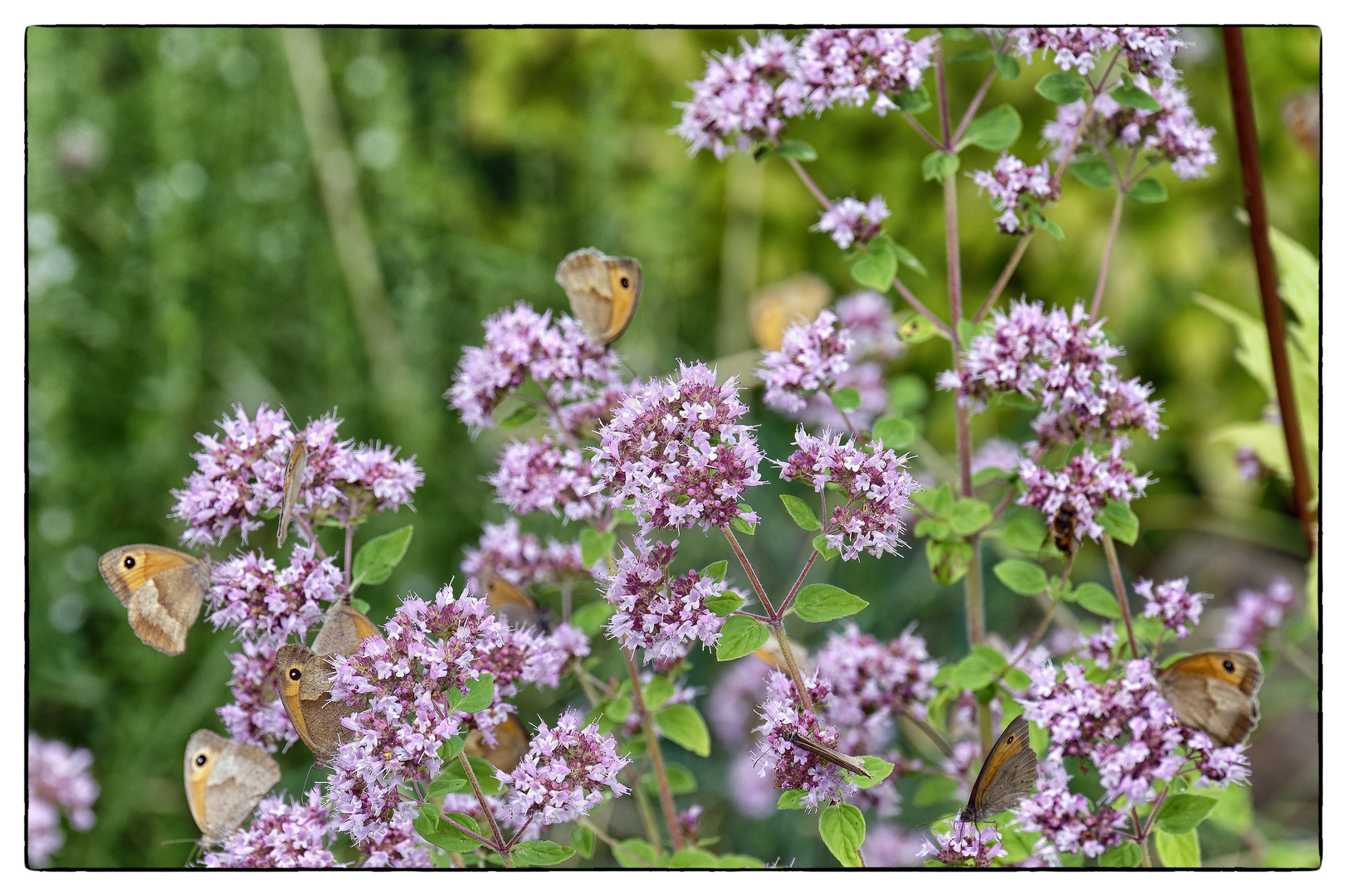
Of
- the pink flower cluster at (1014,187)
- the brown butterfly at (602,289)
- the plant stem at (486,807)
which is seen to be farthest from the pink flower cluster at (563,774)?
the pink flower cluster at (1014,187)

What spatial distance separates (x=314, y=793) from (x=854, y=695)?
22.8 inches

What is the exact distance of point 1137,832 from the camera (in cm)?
103

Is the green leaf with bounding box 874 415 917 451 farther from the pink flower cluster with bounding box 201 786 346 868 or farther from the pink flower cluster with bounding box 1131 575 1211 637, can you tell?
the pink flower cluster with bounding box 201 786 346 868

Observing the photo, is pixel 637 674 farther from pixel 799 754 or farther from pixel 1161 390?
pixel 1161 390

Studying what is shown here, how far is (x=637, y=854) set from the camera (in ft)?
3.75

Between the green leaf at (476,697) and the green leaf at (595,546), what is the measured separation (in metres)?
0.21

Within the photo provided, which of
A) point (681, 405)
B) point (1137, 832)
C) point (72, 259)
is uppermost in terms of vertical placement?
point (72, 259)

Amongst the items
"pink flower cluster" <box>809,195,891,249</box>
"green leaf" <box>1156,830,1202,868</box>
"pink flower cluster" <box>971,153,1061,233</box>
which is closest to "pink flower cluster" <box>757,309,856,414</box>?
"pink flower cluster" <box>809,195,891,249</box>

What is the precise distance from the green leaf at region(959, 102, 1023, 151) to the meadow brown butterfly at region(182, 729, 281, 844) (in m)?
0.97

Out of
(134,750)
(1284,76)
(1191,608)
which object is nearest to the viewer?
(1191,608)

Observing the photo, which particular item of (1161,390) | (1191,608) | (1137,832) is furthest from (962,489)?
(1161,390)

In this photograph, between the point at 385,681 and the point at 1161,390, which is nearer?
the point at 385,681

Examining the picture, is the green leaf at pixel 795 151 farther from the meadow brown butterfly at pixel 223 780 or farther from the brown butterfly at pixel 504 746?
the meadow brown butterfly at pixel 223 780

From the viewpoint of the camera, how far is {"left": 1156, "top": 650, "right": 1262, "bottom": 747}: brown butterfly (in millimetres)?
1034
